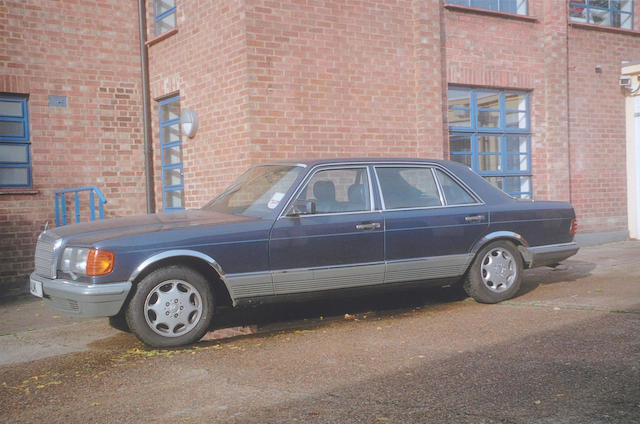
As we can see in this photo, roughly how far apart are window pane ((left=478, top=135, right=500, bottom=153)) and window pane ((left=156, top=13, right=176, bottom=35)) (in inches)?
219

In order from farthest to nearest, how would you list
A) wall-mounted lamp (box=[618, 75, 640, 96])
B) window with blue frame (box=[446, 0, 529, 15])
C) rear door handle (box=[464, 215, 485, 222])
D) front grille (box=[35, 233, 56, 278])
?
wall-mounted lamp (box=[618, 75, 640, 96]), window with blue frame (box=[446, 0, 529, 15]), rear door handle (box=[464, 215, 485, 222]), front grille (box=[35, 233, 56, 278])

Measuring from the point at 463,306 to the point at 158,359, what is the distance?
3265 mm

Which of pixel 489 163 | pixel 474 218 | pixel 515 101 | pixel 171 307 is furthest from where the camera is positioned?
pixel 515 101

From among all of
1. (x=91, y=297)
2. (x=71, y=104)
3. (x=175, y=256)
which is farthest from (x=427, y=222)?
(x=71, y=104)

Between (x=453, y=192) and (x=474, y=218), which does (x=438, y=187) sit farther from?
(x=474, y=218)

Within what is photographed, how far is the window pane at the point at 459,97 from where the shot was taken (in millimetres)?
11547

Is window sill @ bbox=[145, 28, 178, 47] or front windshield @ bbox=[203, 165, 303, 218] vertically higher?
window sill @ bbox=[145, 28, 178, 47]

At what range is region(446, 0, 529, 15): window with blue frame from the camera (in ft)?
38.8

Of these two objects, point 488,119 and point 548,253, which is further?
point 488,119

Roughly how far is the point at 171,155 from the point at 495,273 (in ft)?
20.9

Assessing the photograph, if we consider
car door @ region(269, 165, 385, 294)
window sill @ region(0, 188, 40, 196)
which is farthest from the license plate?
window sill @ region(0, 188, 40, 196)

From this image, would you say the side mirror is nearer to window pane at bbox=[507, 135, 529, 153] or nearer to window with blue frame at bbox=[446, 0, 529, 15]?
window with blue frame at bbox=[446, 0, 529, 15]

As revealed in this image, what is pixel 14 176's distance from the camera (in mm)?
10297

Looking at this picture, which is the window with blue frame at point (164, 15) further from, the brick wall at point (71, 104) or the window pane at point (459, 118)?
the window pane at point (459, 118)
